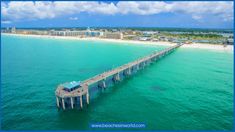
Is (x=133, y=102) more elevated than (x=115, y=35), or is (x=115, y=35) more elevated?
(x=115, y=35)

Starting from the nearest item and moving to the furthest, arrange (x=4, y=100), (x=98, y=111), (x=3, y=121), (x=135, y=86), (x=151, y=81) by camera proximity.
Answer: (x=3, y=121) → (x=98, y=111) → (x=4, y=100) → (x=135, y=86) → (x=151, y=81)

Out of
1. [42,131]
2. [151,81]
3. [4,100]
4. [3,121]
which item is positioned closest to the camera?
[42,131]

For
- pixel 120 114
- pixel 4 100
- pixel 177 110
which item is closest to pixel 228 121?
pixel 177 110

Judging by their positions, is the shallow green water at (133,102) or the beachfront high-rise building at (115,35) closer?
the shallow green water at (133,102)

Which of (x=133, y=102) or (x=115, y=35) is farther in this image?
(x=115, y=35)

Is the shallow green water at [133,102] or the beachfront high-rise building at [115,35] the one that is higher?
the beachfront high-rise building at [115,35]

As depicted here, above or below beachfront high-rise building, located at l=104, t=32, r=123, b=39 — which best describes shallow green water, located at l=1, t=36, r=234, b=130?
below

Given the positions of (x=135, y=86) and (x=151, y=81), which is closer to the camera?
(x=135, y=86)

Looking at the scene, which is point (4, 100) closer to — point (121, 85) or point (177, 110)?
point (121, 85)

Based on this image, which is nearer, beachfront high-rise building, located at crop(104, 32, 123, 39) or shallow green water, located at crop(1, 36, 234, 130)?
shallow green water, located at crop(1, 36, 234, 130)

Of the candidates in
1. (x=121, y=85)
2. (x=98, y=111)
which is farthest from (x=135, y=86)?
(x=98, y=111)
